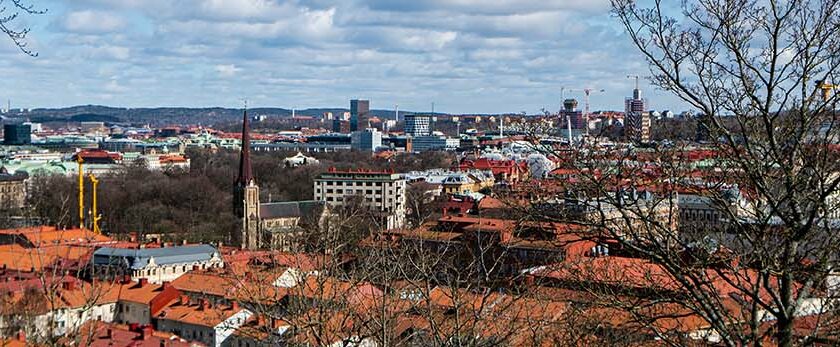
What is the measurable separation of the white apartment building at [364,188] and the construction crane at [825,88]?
54.6 metres

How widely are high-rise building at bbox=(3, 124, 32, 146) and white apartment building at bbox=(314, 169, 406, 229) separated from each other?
263 feet

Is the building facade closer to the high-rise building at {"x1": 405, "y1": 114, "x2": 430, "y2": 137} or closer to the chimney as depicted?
the chimney

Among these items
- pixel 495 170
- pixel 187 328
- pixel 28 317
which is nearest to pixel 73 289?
pixel 187 328

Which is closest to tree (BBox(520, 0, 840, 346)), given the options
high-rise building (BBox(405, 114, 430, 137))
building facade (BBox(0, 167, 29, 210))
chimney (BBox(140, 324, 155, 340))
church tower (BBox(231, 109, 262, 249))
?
chimney (BBox(140, 324, 155, 340))

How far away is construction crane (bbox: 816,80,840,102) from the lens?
578cm

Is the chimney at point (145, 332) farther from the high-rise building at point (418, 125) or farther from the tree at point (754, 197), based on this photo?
the high-rise building at point (418, 125)

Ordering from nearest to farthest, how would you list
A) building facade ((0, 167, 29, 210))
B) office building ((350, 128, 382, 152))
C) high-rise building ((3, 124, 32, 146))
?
building facade ((0, 167, 29, 210)) → office building ((350, 128, 382, 152)) → high-rise building ((3, 124, 32, 146))

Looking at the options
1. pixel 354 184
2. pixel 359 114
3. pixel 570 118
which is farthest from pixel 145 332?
pixel 359 114

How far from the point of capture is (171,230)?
163 ft

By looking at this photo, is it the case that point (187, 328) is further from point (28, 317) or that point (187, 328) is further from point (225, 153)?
point (225, 153)

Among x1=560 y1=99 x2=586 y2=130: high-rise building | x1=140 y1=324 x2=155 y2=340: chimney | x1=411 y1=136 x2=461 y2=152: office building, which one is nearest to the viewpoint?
x1=560 y1=99 x2=586 y2=130: high-rise building

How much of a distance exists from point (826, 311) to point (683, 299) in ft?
2.70

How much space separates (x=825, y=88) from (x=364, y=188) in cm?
5832

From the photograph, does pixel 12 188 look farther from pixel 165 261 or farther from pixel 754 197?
pixel 754 197
